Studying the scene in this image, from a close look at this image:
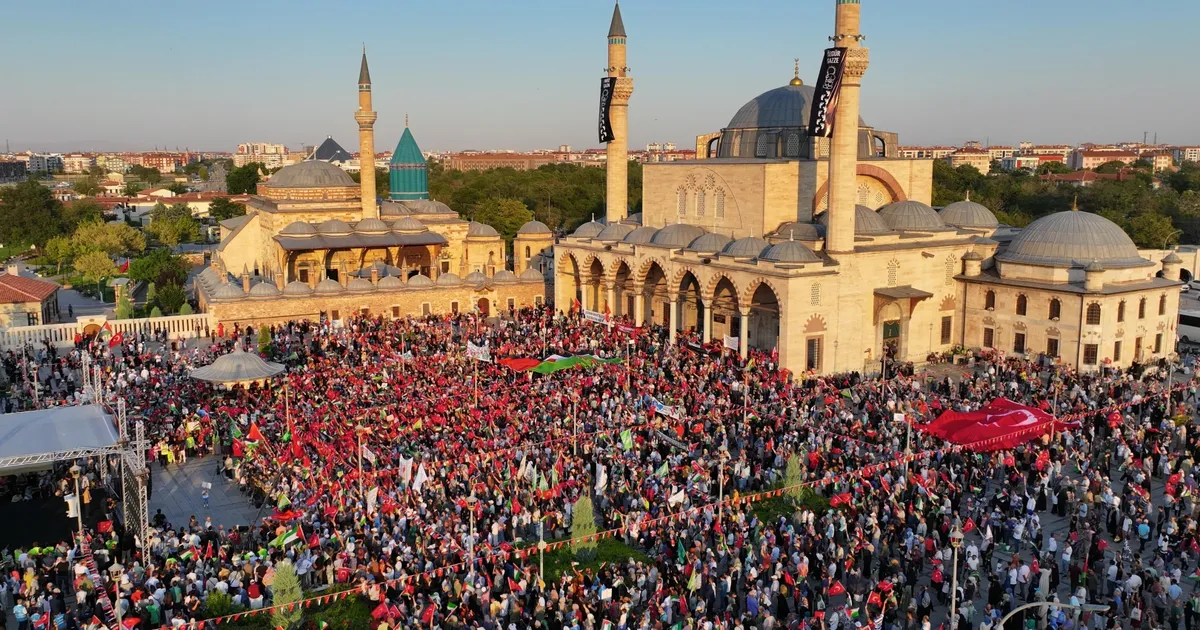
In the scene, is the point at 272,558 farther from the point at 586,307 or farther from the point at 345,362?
A: the point at 586,307

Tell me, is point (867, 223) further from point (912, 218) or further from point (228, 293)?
point (228, 293)

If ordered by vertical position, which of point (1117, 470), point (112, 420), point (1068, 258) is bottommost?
point (1117, 470)

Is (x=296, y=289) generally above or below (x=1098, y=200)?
below

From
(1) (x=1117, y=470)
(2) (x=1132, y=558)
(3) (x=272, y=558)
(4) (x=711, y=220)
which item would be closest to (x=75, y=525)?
(3) (x=272, y=558)

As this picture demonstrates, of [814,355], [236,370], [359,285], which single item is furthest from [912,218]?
[236,370]

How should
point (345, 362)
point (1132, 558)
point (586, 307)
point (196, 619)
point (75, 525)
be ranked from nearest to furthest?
point (196, 619)
point (1132, 558)
point (75, 525)
point (345, 362)
point (586, 307)

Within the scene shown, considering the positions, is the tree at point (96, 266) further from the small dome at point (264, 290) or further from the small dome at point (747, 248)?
the small dome at point (747, 248)

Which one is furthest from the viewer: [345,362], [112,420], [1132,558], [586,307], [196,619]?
[586,307]
